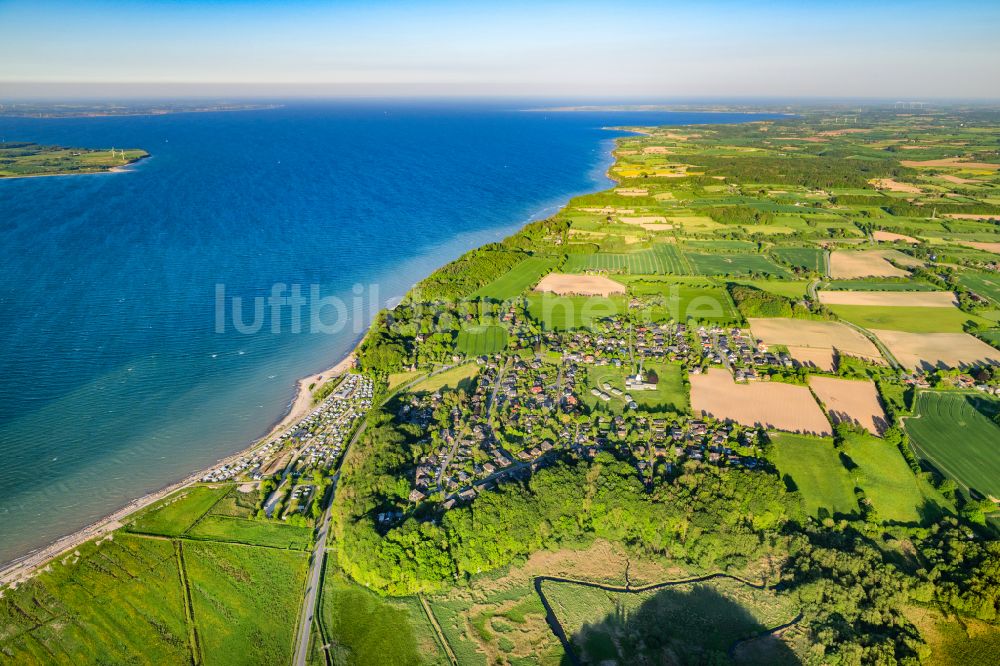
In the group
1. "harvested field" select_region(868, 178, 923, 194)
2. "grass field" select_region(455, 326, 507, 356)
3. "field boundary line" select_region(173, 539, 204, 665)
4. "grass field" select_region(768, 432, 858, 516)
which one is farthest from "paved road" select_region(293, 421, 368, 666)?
"harvested field" select_region(868, 178, 923, 194)

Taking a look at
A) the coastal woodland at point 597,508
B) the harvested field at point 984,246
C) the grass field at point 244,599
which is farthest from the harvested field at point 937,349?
the grass field at point 244,599

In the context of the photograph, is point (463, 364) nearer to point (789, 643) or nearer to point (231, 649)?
point (231, 649)

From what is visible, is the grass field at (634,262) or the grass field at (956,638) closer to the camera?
the grass field at (956,638)

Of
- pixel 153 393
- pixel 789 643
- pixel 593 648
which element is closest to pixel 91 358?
pixel 153 393

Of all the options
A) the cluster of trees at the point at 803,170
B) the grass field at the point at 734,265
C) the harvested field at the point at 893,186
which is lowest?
the grass field at the point at 734,265

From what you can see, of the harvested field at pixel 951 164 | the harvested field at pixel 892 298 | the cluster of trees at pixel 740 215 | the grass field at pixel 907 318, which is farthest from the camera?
the harvested field at pixel 951 164

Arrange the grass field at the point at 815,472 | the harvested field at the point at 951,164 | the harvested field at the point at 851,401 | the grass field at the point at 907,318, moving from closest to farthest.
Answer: the grass field at the point at 815,472
the harvested field at the point at 851,401
the grass field at the point at 907,318
the harvested field at the point at 951,164

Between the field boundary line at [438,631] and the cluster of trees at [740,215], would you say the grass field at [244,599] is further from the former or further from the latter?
the cluster of trees at [740,215]
